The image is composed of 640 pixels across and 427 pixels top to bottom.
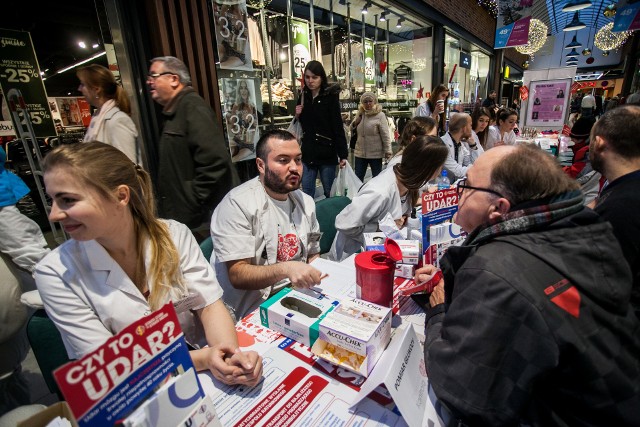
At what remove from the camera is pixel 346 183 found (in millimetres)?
4148

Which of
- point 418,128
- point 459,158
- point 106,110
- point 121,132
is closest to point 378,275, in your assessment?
point 121,132

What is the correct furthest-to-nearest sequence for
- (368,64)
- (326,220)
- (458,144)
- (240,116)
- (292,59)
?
(368,64), (292,59), (458,144), (240,116), (326,220)

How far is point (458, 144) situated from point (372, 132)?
123 centimetres

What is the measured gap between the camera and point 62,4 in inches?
136

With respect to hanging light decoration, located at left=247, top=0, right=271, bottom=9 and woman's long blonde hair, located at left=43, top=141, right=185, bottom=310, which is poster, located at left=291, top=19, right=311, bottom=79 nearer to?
hanging light decoration, located at left=247, top=0, right=271, bottom=9

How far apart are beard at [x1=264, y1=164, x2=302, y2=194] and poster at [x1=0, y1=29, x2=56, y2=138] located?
292 centimetres

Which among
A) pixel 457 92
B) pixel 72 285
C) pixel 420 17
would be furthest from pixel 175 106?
pixel 457 92

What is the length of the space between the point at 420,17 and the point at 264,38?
14.8 ft

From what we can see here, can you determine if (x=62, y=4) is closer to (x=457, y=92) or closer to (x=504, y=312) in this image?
(x=504, y=312)

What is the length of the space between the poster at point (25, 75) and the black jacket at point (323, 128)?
271 centimetres

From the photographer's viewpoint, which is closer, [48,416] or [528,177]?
[48,416]

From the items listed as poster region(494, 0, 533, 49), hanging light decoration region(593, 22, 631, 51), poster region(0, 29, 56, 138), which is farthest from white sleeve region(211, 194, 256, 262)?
hanging light decoration region(593, 22, 631, 51)

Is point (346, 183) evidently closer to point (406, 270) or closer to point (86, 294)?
point (406, 270)

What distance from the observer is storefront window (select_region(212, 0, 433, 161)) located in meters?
3.51
